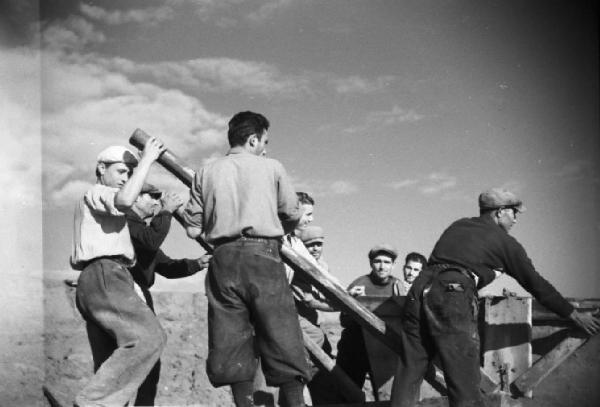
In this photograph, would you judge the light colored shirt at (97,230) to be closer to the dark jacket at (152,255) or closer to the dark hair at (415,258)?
the dark jacket at (152,255)

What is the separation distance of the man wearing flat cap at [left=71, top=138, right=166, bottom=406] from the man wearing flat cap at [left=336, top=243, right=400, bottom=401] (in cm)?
232

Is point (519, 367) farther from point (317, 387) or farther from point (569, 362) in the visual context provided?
point (317, 387)

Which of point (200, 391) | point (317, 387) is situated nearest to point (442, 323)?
point (317, 387)

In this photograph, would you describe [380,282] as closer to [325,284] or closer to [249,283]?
[325,284]

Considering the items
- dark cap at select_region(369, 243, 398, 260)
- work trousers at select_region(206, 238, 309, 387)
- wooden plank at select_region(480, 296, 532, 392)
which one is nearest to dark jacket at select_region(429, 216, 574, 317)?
wooden plank at select_region(480, 296, 532, 392)

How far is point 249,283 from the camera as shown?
338 centimetres

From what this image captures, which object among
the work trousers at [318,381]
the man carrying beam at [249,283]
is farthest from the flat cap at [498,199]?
the work trousers at [318,381]

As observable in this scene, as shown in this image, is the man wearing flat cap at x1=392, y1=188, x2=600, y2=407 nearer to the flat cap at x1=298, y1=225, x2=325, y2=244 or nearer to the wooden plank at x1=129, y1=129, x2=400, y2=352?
the wooden plank at x1=129, y1=129, x2=400, y2=352

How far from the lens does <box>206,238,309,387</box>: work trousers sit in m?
3.36

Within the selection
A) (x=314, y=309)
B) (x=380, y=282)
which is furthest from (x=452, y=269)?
(x=380, y=282)

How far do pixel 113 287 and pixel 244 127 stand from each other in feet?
3.79

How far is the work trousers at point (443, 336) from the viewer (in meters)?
3.85

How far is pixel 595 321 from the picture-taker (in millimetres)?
4133

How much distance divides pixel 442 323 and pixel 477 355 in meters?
0.27
